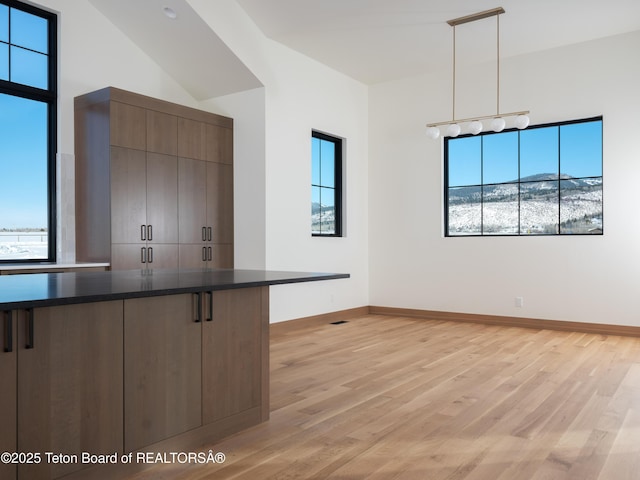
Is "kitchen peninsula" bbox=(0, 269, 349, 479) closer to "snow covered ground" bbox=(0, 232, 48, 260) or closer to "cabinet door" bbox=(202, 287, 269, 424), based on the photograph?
"cabinet door" bbox=(202, 287, 269, 424)

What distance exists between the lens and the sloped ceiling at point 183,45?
16.0ft

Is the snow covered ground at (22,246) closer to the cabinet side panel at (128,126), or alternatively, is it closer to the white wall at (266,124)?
the white wall at (266,124)

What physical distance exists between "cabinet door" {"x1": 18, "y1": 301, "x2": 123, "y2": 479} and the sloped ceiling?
364cm

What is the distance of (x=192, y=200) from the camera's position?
545cm

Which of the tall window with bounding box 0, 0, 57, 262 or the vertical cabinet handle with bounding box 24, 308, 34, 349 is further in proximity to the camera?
the tall window with bounding box 0, 0, 57, 262

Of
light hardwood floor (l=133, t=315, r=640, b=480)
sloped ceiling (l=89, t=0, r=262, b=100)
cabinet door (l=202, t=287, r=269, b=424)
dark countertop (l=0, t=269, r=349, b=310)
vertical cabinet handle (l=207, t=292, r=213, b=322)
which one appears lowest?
light hardwood floor (l=133, t=315, r=640, b=480)

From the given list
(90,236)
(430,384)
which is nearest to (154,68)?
(90,236)

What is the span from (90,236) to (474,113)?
4.67 metres

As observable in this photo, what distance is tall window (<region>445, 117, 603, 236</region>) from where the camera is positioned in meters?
5.97

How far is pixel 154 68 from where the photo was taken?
555 cm

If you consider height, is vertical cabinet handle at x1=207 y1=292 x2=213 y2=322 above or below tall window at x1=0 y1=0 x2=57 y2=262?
below

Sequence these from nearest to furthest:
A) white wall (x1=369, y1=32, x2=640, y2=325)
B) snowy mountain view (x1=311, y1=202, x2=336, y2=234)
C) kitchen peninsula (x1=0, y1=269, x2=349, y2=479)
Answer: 1. kitchen peninsula (x1=0, y1=269, x2=349, y2=479)
2. white wall (x1=369, y1=32, x2=640, y2=325)
3. snowy mountain view (x1=311, y1=202, x2=336, y2=234)

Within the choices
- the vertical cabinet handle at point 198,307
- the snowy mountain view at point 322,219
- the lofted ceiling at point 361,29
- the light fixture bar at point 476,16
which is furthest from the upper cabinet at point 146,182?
the light fixture bar at point 476,16

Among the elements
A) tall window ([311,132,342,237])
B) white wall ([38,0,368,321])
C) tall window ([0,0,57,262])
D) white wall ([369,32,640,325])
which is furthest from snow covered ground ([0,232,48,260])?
white wall ([369,32,640,325])
